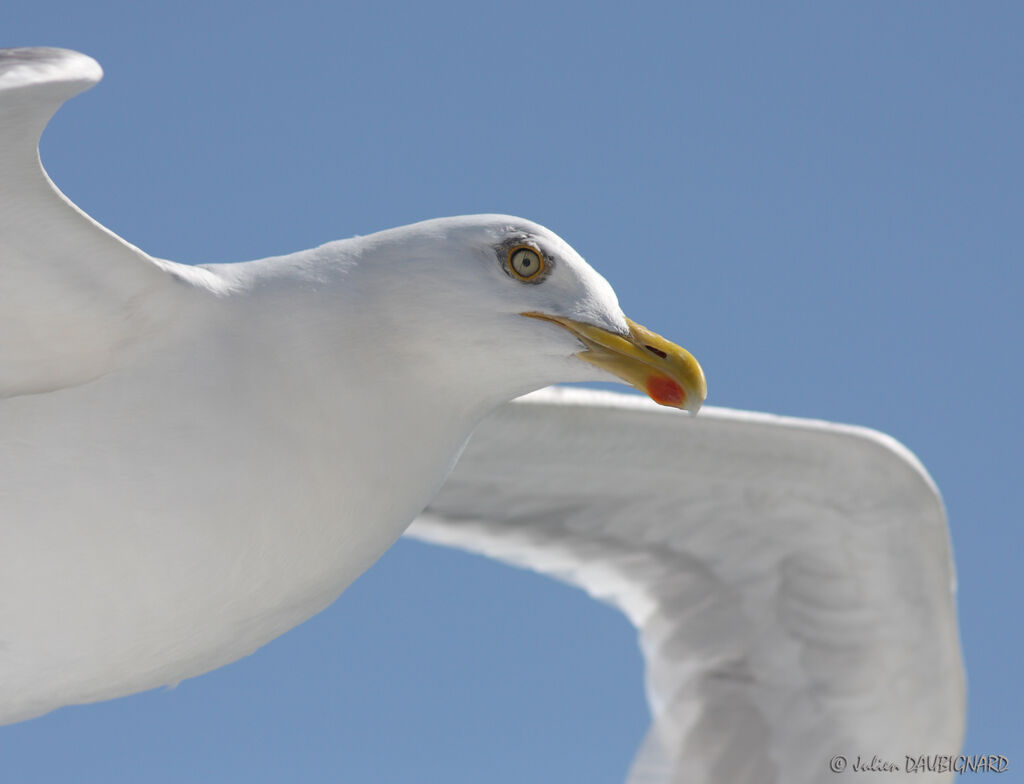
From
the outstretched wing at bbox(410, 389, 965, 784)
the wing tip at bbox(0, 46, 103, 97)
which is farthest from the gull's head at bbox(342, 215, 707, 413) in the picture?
the outstretched wing at bbox(410, 389, 965, 784)

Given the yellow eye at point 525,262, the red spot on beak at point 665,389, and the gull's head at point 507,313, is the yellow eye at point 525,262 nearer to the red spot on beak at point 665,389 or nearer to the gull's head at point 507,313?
the gull's head at point 507,313

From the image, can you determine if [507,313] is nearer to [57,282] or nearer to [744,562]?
[57,282]

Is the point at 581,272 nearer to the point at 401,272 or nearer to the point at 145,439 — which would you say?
the point at 401,272

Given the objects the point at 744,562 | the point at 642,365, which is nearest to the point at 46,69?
the point at 642,365

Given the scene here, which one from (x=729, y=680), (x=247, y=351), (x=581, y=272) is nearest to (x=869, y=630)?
(x=729, y=680)

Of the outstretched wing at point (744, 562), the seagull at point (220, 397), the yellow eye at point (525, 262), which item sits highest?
the yellow eye at point (525, 262)

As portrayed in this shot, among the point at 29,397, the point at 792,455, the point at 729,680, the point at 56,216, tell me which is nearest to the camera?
the point at 56,216

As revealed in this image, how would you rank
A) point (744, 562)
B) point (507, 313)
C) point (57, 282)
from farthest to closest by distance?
point (744, 562) < point (507, 313) < point (57, 282)

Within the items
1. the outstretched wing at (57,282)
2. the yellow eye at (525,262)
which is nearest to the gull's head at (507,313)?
the yellow eye at (525,262)
